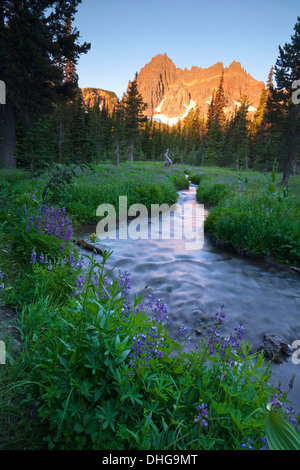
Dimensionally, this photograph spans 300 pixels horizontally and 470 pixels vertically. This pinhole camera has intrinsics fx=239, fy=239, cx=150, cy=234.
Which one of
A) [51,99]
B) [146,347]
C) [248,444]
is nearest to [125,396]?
[146,347]

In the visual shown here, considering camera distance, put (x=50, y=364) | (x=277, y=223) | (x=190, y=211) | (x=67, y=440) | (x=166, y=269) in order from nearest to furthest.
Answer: (x=67, y=440)
(x=50, y=364)
(x=166, y=269)
(x=277, y=223)
(x=190, y=211)

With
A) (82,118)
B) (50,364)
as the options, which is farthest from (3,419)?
(82,118)

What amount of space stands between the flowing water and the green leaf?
4.56ft

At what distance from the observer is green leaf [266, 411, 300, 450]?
56.2 inches

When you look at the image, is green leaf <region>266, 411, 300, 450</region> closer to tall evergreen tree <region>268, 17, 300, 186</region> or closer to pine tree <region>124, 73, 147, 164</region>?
tall evergreen tree <region>268, 17, 300, 186</region>

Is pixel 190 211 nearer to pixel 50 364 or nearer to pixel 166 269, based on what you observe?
pixel 166 269

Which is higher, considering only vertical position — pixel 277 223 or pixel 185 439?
pixel 277 223

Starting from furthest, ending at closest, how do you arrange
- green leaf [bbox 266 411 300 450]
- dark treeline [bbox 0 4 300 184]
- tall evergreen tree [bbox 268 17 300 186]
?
1. tall evergreen tree [bbox 268 17 300 186]
2. dark treeline [bbox 0 4 300 184]
3. green leaf [bbox 266 411 300 450]

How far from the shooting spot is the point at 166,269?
6.05 meters

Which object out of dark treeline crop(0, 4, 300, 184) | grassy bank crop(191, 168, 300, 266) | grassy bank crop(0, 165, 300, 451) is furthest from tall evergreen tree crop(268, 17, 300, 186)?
grassy bank crop(0, 165, 300, 451)

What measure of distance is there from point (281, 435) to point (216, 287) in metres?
3.84

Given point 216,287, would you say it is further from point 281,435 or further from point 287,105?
point 287,105

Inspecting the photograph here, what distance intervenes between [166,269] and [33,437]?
4.59 metres

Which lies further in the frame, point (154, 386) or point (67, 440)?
point (154, 386)
